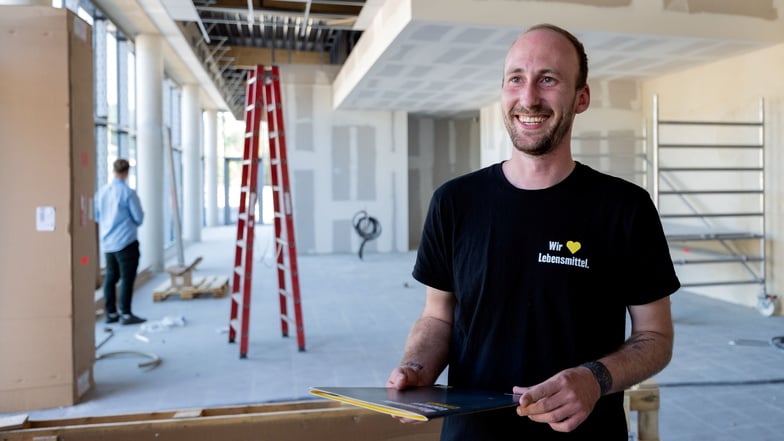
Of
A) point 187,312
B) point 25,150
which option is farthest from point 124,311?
point 25,150

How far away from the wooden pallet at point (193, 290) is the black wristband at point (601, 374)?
7.73 meters

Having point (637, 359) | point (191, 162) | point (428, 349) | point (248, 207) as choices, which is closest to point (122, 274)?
point (248, 207)

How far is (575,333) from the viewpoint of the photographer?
4.68 feet

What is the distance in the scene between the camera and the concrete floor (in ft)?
14.0

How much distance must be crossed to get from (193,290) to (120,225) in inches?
77.2

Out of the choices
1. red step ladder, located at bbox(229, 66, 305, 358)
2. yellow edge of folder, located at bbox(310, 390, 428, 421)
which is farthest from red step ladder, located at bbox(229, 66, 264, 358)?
yellow edge of folder, located at bbox(310, 390, 428, 421)

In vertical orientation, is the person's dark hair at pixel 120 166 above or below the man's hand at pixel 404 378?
above

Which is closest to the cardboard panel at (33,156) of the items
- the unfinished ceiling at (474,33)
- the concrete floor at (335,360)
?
the concrete floor at (335,360)

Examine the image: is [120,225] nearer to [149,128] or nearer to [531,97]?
[149,128]

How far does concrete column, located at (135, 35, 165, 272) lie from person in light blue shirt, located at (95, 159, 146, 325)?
3.74 meters

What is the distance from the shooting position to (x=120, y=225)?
6.66 meters

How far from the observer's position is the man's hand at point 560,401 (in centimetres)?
119

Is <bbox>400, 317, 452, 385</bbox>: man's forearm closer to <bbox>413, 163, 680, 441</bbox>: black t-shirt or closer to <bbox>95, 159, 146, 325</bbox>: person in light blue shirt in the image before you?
<bbox>413, 163, 680, 441</bbox>: black t-shirt

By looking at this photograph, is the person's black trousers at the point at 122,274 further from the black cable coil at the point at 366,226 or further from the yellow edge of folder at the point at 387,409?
the black cable coil at the point at 366,226
